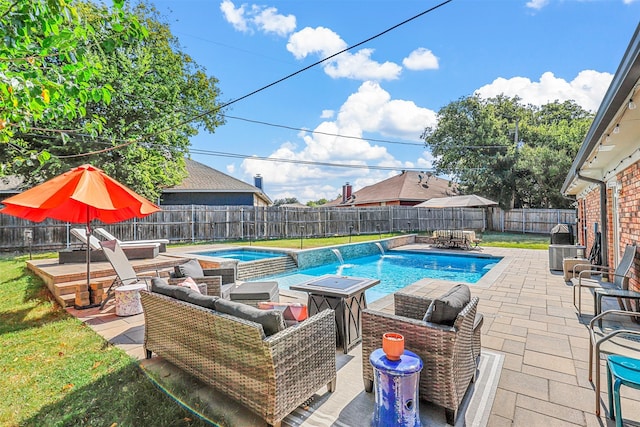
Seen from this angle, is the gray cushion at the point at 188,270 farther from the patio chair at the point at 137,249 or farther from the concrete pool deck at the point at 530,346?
the patio chair at the point at 137,249

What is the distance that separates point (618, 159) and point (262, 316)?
20.2 feet

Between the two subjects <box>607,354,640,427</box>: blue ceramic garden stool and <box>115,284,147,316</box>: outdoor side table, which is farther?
<box>115,284,147,316</box>: outdoor side table

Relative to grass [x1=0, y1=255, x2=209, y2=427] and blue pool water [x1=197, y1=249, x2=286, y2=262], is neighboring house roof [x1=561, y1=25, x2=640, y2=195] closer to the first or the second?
grass [x1=0, y1=255, x2=209, y2=427]

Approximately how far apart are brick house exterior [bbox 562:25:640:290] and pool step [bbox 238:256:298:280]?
7.23 metres

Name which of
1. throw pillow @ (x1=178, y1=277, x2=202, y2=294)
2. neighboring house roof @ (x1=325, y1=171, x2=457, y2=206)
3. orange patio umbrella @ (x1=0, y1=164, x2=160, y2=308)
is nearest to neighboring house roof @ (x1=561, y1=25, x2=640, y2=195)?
throw pillow @ (x1=178, y1=277, x2=202, y2=294)

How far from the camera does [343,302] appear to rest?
3.29 meters

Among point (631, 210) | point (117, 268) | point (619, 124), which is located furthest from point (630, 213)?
point (117, 268)

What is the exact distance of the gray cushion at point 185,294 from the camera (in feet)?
8.20

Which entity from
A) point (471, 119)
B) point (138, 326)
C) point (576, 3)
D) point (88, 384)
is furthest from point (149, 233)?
point (471, 119)

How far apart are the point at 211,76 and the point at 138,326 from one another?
15.9m

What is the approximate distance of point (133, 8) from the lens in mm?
13234

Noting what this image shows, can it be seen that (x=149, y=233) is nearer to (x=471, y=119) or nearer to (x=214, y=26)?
(x=214, y=26)

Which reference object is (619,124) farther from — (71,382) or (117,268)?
(117,268)

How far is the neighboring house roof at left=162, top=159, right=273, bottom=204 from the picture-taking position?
18297mm
